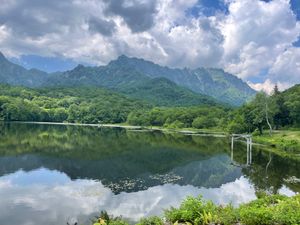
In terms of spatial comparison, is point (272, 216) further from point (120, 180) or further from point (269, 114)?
point (269, 114)

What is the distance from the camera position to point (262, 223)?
23875 millimetres

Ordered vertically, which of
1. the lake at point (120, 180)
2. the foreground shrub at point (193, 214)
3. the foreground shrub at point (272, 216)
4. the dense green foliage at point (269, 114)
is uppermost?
the dense green foliage at point (269, 114)

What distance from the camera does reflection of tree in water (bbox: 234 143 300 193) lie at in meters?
50.8

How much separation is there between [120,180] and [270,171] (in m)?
30.3

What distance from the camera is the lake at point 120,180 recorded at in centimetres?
3716

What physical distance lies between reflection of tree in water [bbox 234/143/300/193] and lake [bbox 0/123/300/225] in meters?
0.15

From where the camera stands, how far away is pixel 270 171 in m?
62.9

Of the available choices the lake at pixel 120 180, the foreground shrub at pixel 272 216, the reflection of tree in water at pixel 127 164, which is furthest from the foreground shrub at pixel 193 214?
the reflection of tree in water at pixel 127 164

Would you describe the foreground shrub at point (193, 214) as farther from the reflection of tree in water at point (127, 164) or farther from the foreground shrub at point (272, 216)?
the reflection of tree in water at point (127, 164)

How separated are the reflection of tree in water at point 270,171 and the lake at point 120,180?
0.50 ft

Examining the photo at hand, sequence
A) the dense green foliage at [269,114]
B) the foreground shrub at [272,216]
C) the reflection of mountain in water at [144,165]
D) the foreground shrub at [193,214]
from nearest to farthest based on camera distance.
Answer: the foreground shrub at [272,216] → the foreground shrub at [193,214] → the reflection of mountain in water at [144,165] → the dense green foliage at [269,114]

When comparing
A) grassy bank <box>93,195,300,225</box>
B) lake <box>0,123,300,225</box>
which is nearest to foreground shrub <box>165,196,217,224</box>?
grassy bank <box>93,195,300,225</box>

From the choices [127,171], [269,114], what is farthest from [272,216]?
[269,114]

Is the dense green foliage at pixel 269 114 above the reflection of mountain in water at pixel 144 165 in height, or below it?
above
